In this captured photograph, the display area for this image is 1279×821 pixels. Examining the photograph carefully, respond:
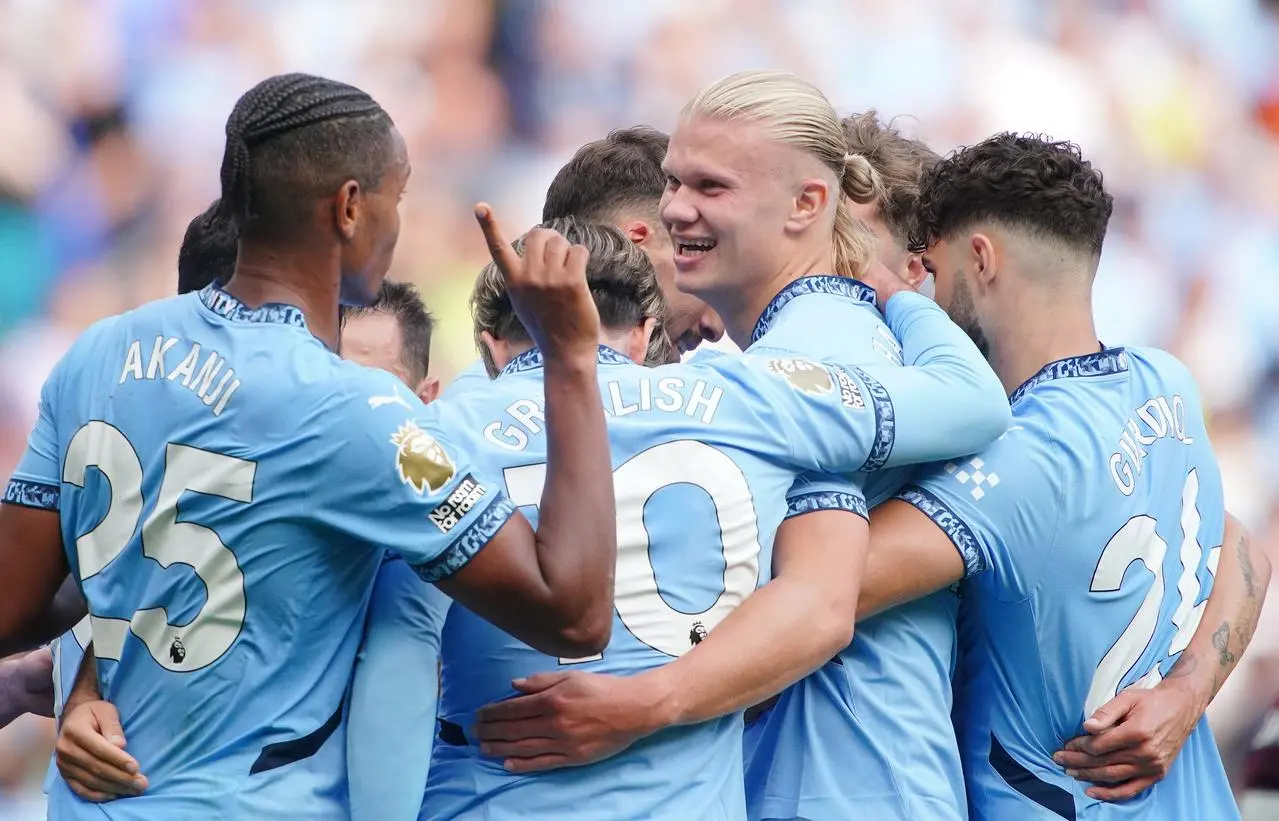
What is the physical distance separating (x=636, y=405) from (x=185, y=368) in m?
0.78

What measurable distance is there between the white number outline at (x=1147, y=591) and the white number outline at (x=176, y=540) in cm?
173

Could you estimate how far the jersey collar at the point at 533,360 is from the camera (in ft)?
9.10

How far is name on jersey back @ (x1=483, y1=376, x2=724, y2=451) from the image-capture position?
2.64 meters

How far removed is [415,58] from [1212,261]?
169 inches

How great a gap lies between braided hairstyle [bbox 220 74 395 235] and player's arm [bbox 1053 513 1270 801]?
1.83 m

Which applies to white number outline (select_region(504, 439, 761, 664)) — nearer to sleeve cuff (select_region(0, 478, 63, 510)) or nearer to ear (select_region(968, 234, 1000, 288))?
sleeve cuff (select_region(0, 478, 63, 510))

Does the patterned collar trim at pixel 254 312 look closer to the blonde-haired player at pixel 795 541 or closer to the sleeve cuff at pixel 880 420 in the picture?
the blonde-haired player at pixel 795 541

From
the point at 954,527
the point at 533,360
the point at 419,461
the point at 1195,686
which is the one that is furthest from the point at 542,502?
the point at 1195,686

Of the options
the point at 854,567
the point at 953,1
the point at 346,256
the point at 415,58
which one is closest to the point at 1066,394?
the point at 854,567

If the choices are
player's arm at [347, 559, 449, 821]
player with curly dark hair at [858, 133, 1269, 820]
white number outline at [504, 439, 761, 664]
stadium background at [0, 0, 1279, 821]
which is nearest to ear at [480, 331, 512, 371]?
white number outline at [504, 439, 761, 664]

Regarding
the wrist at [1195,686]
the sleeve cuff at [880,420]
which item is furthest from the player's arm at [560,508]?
the wrist at [1195,686]

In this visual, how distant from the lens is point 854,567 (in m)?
2.78

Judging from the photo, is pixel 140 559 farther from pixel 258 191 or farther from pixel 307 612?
pixel 258 191

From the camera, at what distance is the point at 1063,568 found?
10.1 feet
